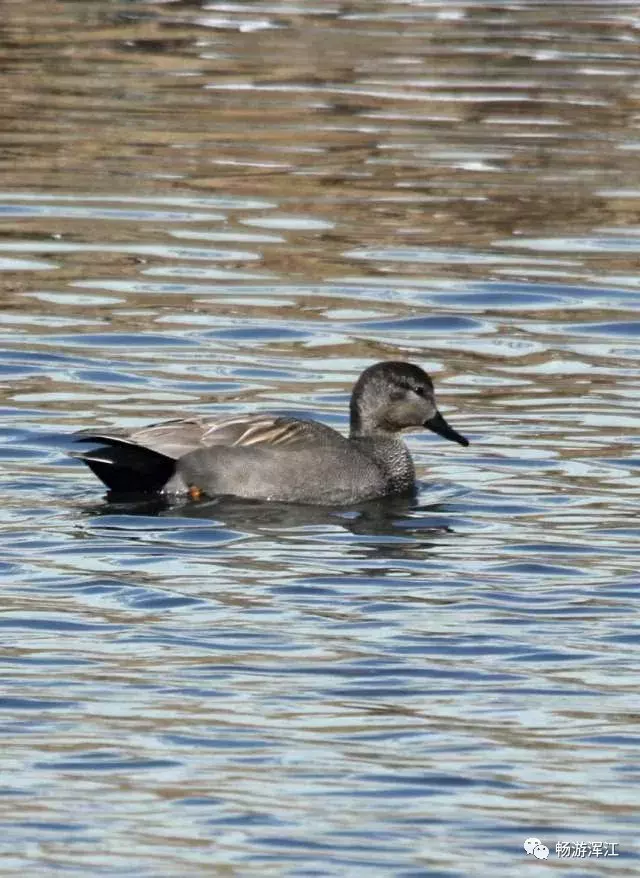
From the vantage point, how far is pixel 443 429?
1255 centimetres

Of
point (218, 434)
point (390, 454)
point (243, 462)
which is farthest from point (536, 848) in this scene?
point (390, 454)

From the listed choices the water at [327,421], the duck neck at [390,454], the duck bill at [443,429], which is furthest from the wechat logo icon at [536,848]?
the duck bill at [443,429]

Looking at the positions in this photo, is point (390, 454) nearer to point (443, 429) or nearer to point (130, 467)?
point (443, 429)

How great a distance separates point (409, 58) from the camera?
2547 centimetres

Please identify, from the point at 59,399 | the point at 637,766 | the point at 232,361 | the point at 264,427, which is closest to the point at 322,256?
the point at 232,361

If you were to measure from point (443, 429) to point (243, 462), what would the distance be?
122cm

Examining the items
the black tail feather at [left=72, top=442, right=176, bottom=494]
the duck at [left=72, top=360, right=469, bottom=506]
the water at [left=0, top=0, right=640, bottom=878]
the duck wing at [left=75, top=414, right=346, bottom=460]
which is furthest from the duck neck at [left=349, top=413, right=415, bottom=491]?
the black tail feather at [left=72, top=442, right=176, bottom=494]

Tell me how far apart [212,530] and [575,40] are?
16420 mm

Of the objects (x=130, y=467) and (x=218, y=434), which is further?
(x=218, y=434)

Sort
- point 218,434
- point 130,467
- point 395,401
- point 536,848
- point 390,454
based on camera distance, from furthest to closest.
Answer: point 395,401, point 390,454, point 218,434, point 130,467, point 536,848

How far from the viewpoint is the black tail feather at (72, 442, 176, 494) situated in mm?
11758

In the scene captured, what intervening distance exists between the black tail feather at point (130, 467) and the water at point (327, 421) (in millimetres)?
179

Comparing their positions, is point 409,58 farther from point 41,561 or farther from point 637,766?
point 637,766

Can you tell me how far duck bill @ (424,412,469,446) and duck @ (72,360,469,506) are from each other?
0.95ft
